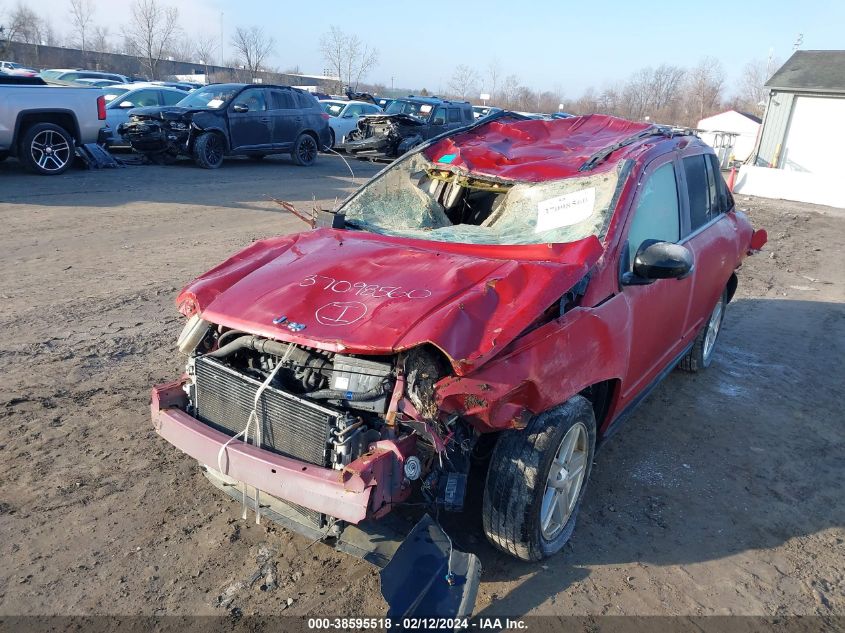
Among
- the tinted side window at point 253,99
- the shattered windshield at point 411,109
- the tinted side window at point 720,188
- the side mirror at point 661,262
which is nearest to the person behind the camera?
the side mirror at point 661,262

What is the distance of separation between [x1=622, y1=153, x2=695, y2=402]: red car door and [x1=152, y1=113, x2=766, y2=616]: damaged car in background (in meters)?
0.02

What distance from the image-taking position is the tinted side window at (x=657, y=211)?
12.0 feet

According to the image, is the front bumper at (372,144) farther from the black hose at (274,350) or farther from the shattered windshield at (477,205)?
the black hose at (274,350)

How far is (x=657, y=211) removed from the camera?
13.0 ft

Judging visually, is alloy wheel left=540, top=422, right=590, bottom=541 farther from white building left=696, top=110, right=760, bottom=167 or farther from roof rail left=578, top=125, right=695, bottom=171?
white building left=696, top=110, right=760, bottom=167

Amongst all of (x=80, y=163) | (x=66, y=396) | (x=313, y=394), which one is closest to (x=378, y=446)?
(x=313, y=394)

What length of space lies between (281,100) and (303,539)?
47.2ft

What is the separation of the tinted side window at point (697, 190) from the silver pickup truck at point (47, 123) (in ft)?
35.5

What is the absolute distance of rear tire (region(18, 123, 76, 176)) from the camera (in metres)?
11.5

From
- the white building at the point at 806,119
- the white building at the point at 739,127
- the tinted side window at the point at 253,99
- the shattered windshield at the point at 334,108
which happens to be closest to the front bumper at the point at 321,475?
the tinted side window at the point at 253,99

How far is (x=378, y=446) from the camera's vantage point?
8.53ft

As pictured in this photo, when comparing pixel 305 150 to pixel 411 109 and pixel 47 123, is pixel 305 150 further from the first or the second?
pixel 47 123

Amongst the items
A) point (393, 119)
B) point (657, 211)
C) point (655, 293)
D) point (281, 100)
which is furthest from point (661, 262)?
point (393, 119)

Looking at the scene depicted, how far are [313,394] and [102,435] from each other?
6.15 feet
